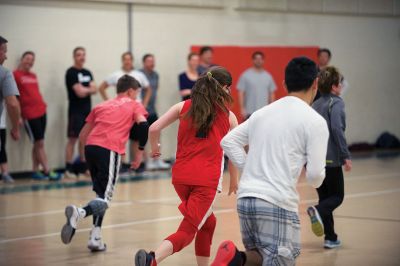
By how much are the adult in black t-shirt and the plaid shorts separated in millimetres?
11029

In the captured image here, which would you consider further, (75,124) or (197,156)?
(75,124)

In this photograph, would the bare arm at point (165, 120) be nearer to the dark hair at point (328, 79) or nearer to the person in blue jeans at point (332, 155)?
the person in blue jeans at point (332, 155)

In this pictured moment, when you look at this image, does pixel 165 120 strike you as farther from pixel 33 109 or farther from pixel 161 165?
pixel 161 165

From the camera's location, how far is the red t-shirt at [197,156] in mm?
6941

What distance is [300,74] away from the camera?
536 cm

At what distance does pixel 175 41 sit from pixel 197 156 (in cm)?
1200

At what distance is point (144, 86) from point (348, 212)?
6791 mm

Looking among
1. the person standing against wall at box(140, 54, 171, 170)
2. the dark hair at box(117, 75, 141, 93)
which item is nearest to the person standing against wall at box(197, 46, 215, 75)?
the person standing against wall at box(140, 54, 171, 170)

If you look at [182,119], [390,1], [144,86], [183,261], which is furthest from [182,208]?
[390,1]

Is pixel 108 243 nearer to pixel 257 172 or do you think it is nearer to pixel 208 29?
pixel 257 172

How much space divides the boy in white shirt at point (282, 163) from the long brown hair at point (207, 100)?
148 cm

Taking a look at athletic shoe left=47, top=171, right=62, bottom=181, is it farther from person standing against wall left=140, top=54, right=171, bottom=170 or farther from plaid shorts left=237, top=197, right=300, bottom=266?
plaid shorts left=237, top=197, right=300, bottom=266

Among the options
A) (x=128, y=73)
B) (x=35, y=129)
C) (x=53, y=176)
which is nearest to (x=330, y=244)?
(x=53, y=176)

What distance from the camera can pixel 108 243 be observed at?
372 inches
